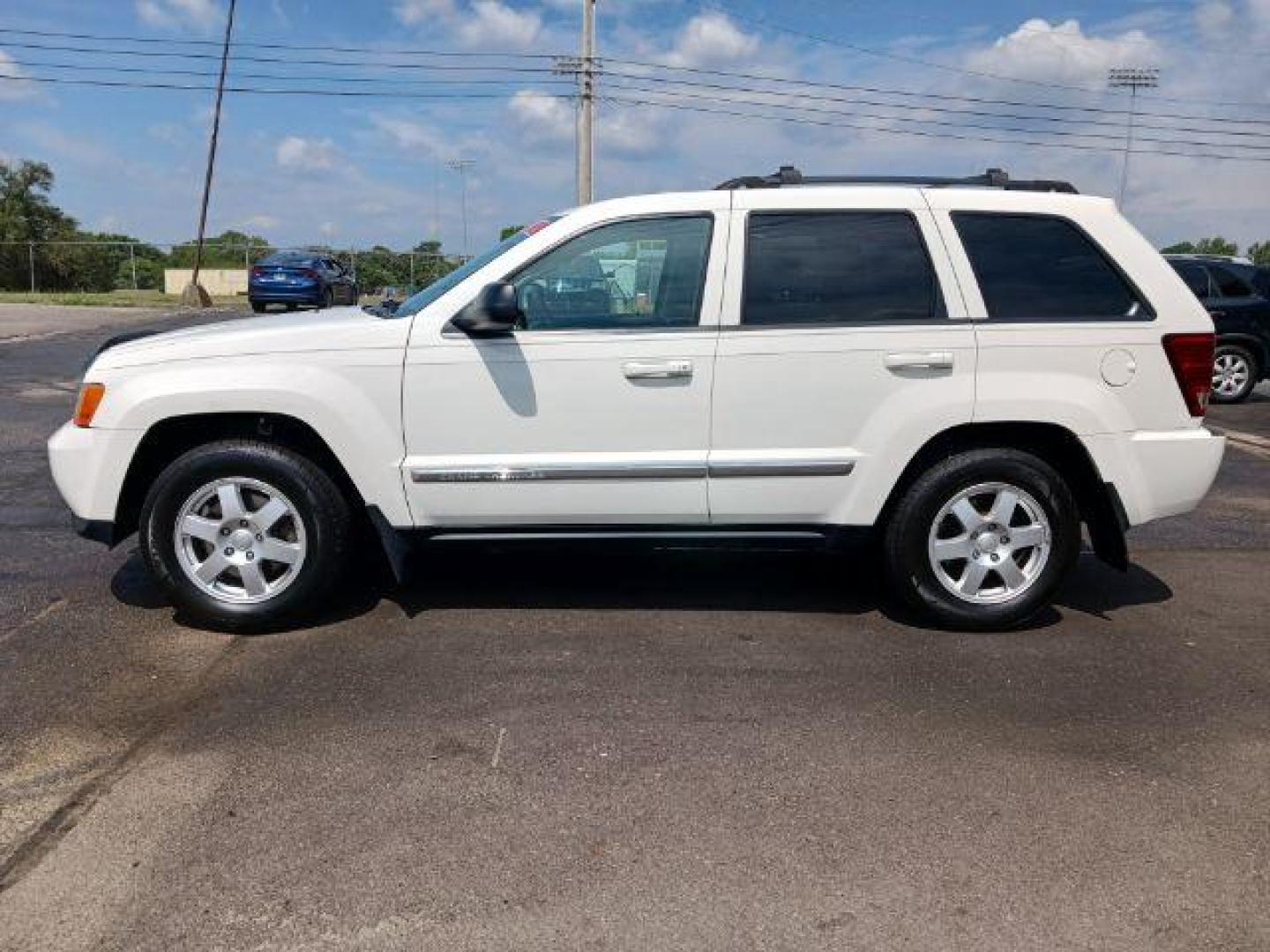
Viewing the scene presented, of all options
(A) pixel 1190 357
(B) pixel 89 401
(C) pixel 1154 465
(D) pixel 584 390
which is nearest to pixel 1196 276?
(A) pixel 1190 357

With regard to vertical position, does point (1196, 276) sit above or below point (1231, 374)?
above

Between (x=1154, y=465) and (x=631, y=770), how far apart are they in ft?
8.82

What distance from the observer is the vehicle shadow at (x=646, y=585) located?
15.8 ft

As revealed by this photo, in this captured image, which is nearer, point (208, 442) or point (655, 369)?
point (655, 369)

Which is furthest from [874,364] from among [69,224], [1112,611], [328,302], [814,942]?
[69,224]

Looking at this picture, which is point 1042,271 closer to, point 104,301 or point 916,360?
point 916,360

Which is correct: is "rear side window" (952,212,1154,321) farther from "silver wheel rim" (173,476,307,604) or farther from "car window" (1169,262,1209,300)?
"car window" (1169,262,1209,300)

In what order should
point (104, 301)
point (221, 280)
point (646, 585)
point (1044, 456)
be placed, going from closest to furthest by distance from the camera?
1. point (1044, 456)
2. point (646, 585)
3. point (104, 301)
4. point (221, 280)

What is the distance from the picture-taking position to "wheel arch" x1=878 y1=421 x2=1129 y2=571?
4.48m

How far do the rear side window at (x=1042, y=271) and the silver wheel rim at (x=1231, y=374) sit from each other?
9.32 metres

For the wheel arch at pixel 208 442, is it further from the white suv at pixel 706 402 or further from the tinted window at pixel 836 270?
the tinted window at pixel 836 270

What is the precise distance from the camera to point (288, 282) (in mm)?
25344

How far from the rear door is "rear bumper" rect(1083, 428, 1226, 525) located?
0.65m

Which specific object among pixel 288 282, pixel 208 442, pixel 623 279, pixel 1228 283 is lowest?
pixel 208 442
